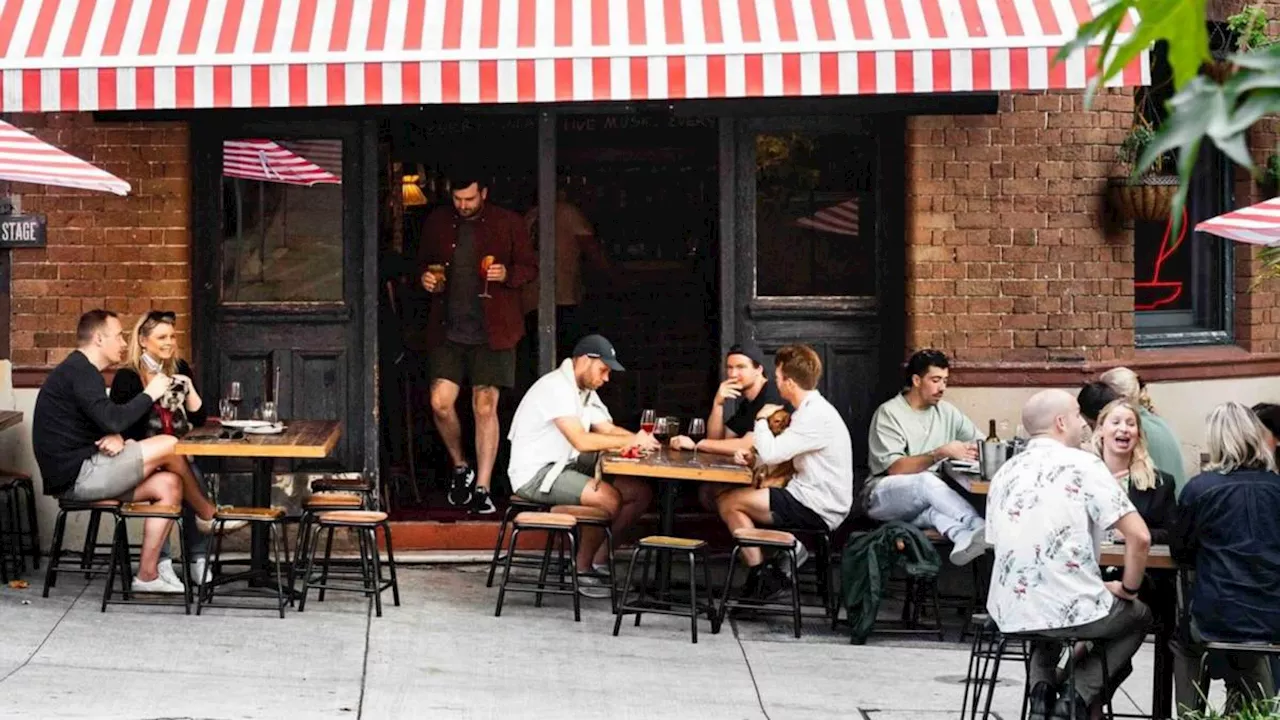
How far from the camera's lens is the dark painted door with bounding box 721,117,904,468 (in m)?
10.5

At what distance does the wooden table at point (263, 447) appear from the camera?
897 centimetres

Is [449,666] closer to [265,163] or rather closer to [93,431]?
[93,431]

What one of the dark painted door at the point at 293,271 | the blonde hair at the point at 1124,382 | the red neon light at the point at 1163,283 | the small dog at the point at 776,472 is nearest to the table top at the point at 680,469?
the small dog at the point at 776,472

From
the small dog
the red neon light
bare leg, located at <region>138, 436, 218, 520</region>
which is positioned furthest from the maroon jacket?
the red neon light

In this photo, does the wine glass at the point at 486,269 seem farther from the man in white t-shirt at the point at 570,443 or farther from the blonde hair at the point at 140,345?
the blonde hair at the point at 140,345

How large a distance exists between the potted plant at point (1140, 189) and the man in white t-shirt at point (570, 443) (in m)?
2.91

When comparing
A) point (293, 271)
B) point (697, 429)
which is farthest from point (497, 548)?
point (293, 271)

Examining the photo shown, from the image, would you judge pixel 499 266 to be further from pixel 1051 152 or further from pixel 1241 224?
pixel 1241 224

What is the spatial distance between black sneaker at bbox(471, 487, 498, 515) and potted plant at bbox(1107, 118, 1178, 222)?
12.8ft

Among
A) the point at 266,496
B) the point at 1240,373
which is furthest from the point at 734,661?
the point at 1240,373

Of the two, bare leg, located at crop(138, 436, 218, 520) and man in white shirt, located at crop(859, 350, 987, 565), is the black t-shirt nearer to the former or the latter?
man in white shirt, located at crop(859, 350, 987, 565)

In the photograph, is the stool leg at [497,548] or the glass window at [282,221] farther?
the glass window at [282,221]

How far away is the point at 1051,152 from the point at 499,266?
10.7 ft

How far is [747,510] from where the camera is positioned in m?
9.27
